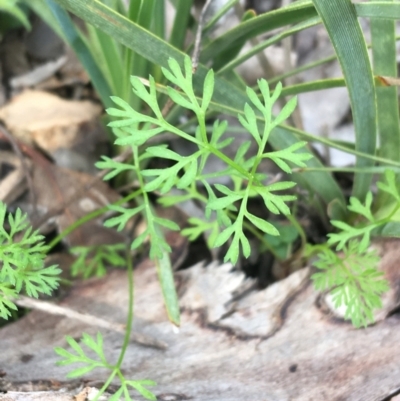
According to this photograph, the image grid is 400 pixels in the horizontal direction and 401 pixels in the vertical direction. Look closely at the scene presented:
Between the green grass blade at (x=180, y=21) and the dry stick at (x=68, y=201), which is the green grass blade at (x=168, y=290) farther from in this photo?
the green grass blade at (x=180, y=21)

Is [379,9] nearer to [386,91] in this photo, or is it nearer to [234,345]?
[386,91]

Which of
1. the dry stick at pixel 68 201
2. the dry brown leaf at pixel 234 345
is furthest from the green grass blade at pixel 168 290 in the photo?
the dry stick at pixel 68 201

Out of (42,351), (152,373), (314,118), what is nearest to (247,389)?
(152,373)

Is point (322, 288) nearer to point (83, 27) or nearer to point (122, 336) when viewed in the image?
point (122, 336)

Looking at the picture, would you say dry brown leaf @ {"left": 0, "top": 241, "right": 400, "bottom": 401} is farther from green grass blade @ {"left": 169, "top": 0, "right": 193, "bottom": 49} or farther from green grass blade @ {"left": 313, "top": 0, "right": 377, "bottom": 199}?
green grass blade @ {"left": 169, "top": 0, "right": 193, "bottom": 49}

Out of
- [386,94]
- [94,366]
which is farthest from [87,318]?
[386,94]

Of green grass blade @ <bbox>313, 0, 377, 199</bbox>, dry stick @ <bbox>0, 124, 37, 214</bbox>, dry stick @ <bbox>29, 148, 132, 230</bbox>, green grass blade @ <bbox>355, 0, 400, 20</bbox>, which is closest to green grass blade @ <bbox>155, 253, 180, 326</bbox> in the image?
dry stick @ <bbox>29, 148, 132, 230</bbox>
